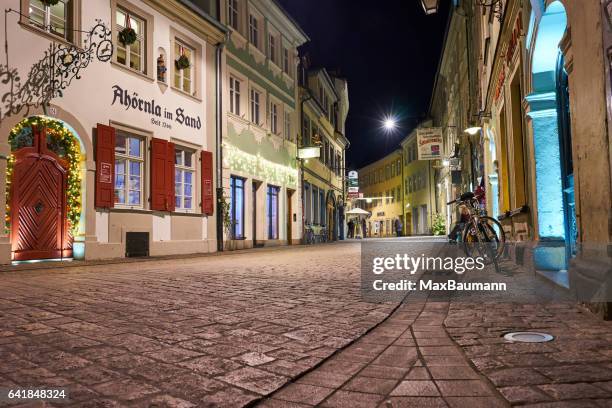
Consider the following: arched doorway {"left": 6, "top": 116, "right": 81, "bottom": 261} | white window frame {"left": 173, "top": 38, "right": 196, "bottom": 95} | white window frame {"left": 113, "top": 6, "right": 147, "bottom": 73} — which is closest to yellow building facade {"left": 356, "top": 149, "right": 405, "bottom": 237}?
white window frame {"left": 173, "top": 38, "right": 196, "bottom": 95}

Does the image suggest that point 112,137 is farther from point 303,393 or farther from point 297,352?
point 303,393

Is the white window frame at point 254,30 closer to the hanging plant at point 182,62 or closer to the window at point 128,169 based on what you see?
the hanging plant at point 182,62

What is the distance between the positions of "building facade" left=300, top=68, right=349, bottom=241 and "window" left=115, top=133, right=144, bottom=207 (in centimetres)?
1218

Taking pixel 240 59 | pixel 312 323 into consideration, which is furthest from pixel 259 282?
pixel 240 59

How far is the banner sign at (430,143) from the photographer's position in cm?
2603

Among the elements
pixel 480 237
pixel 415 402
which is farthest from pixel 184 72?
pixel 415 402

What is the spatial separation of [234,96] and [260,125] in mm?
2159

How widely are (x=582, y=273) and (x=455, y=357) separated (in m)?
1.82

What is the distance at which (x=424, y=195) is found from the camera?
48.2 meters

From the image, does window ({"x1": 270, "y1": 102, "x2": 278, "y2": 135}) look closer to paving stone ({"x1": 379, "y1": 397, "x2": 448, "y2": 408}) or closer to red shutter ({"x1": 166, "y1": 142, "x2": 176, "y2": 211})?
red shutter ({"x1": 166, "y1": 142, "x2": 176, "y2": 211})

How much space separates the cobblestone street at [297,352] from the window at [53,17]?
8.02 metres

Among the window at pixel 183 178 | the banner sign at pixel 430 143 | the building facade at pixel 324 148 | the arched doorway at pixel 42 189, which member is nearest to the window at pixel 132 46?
the window at pixel 183 178

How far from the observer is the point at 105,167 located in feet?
40.1

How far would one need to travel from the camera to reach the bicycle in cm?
756
